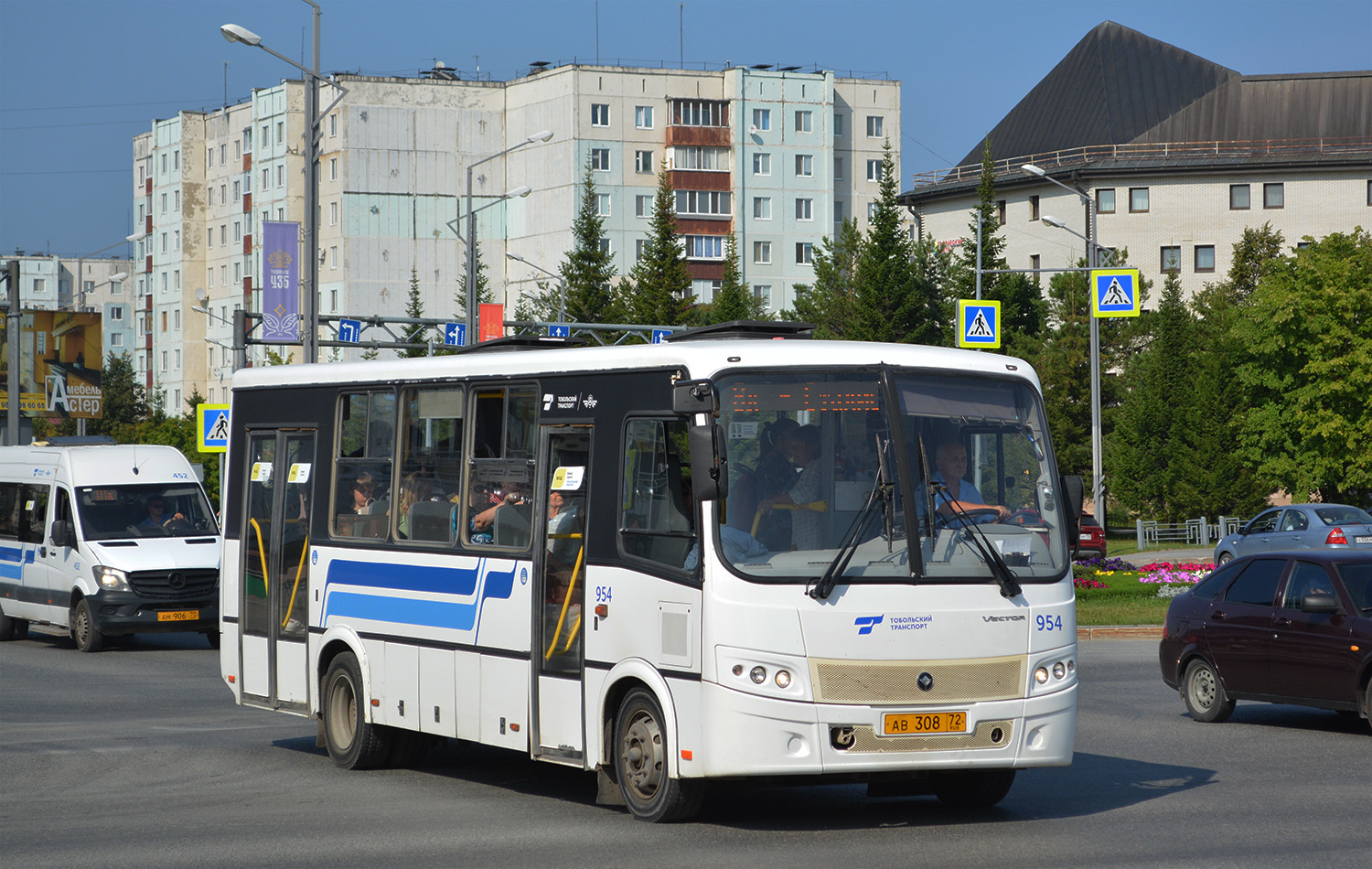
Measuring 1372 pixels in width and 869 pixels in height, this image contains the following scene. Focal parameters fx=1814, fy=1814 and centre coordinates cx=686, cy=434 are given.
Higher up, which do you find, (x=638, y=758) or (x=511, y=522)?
(x=511, y=522)

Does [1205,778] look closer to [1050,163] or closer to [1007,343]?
[1007,343]

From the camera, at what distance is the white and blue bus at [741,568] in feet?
30.9

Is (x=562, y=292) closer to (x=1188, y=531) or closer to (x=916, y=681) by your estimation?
(x=1188, y=531)

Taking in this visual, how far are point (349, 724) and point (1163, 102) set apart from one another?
90784mm

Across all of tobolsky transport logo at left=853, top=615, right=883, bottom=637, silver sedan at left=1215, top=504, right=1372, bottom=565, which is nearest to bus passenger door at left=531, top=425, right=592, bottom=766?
tobolsky transport logo at left=853, top=615, right=883, bottom=637

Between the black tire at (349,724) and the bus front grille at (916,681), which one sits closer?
the bus front grille at (916,681)

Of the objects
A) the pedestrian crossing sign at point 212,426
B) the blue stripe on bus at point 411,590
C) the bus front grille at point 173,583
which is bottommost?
the bus front grille at point 173,583

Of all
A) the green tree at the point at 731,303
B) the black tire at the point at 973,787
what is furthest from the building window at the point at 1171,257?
the black tire at the point at 973,787

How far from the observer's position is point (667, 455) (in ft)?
33.2

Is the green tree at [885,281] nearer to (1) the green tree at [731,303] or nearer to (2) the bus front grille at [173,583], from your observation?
(1) the green tree at [731,303]

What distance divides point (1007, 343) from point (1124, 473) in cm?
1333

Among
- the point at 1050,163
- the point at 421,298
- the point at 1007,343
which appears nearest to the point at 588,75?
the point at 421,298

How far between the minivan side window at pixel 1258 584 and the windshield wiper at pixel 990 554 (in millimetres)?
6125

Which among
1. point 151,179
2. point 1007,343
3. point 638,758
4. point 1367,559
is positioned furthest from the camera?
point 151,179
